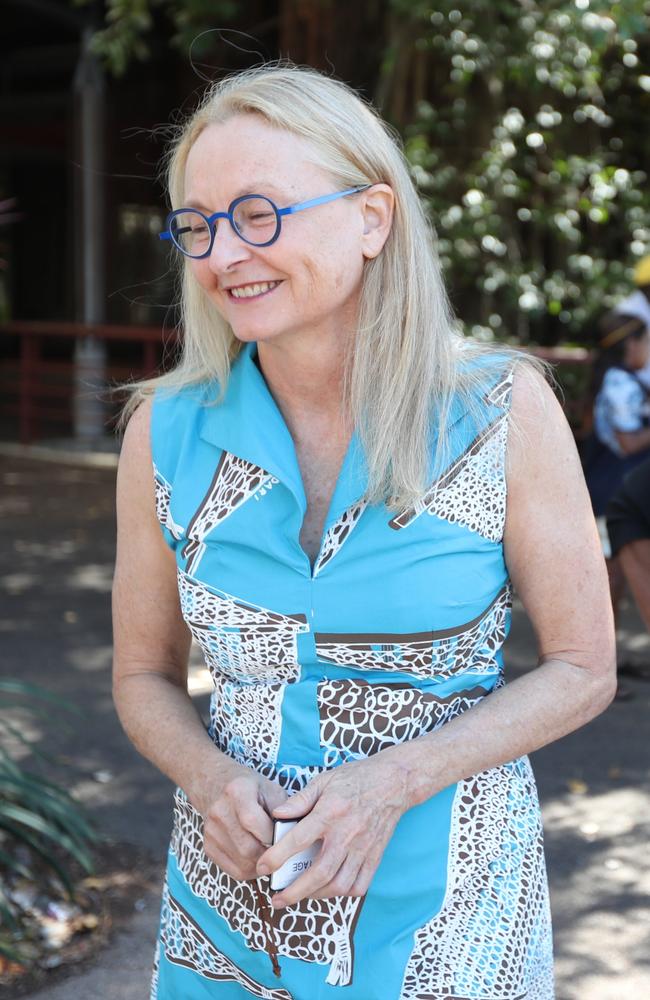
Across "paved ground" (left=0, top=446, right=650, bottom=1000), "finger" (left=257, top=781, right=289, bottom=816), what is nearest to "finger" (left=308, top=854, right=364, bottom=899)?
"finger" (left=257, top=781, right=289, bottom=816)

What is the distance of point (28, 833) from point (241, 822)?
7.63ft

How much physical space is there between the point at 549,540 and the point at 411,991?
0.59 meters

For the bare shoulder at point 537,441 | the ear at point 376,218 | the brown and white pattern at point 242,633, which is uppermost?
the ear at point 376,218

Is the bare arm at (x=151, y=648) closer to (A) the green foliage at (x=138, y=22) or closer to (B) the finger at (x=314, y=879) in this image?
(B) the finger at (x=314, y=879)

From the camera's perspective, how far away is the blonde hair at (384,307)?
1.63 m

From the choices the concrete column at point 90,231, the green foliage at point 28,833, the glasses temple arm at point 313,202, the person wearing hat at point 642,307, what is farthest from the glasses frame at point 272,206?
the concrete column at point 90,231

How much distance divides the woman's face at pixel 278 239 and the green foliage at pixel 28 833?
213cm

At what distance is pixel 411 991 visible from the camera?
159cm

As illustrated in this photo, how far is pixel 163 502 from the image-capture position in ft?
5.78

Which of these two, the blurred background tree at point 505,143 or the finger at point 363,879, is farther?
the blurred background tree at point 505,143

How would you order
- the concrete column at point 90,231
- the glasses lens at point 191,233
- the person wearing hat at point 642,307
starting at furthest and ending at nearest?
the concrete column at point 90,231 < the person wearing hat at point 642,307 < the glasses lens at point 191,233

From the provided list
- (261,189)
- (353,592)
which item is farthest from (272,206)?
(353,592)

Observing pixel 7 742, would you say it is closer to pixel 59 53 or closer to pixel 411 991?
pixel 411 991

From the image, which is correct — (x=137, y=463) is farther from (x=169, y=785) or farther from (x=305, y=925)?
(x=169, y=785)
